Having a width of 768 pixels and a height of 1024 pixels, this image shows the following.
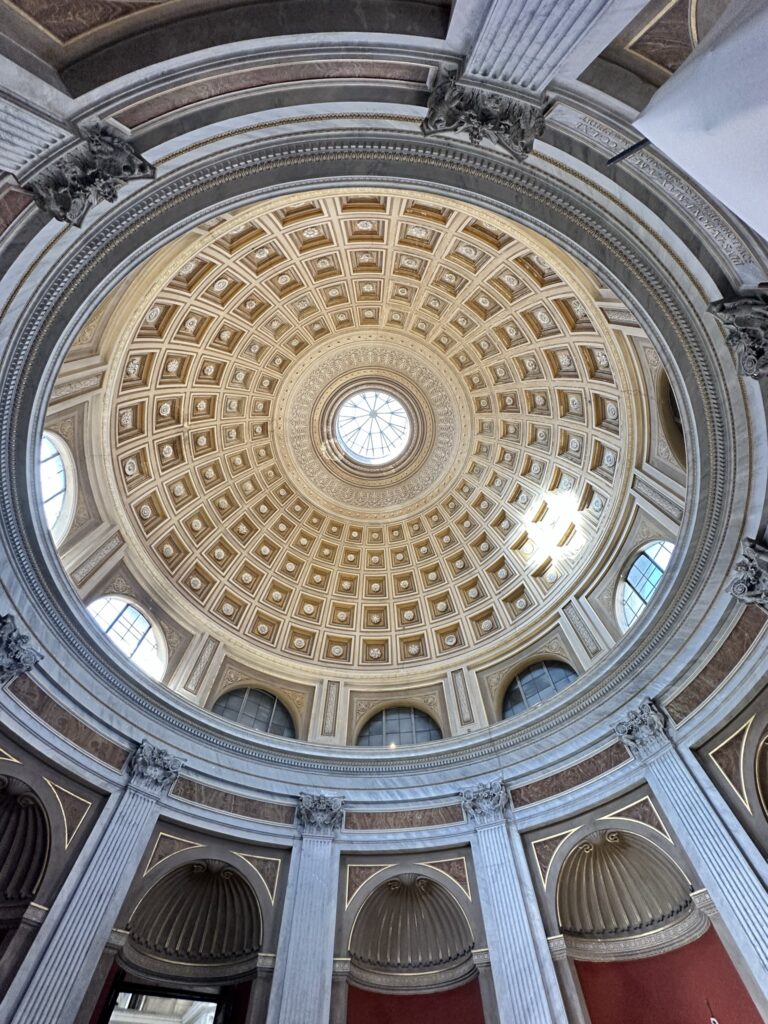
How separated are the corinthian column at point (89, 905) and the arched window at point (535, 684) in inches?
370

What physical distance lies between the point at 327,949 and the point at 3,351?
1254cm

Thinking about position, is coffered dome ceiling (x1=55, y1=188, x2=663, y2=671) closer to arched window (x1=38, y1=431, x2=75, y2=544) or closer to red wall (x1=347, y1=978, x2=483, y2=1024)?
arched window (x1=38, y1=431, x2=75, y2=544)

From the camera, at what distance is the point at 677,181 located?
714cm

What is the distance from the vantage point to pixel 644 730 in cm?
1134

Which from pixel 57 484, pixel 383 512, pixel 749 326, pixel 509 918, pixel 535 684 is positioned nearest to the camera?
pixel 749 326

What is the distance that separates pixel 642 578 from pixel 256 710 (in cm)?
1170

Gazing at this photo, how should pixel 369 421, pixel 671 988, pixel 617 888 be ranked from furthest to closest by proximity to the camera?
pixel 369 421 → pixel 617 888 → pixel 671 988

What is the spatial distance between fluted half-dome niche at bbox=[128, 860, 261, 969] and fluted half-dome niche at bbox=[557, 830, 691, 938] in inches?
261

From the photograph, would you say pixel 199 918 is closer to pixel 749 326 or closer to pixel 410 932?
pixel 410 932

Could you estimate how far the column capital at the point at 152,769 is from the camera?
1141 cm

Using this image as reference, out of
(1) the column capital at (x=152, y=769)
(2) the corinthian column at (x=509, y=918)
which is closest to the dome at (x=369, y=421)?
(1) the column capital at (x=152, y=769)

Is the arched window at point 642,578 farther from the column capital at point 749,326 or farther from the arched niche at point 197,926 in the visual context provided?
the arched niche at point 197,926

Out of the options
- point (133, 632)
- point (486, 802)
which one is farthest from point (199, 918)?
point (133, 632)

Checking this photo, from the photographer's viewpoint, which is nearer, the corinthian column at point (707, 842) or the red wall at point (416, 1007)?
the corinthian column at point (707, 842)
